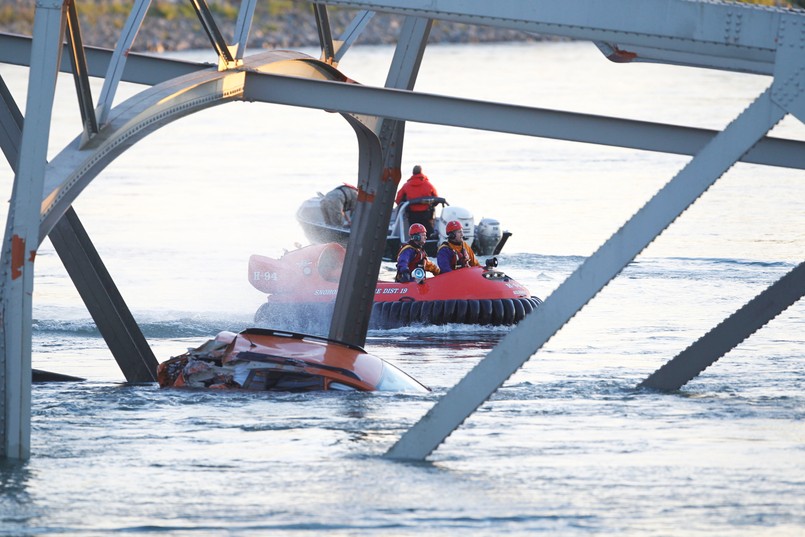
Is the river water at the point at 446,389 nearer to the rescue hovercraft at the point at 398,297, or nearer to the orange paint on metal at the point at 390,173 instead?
the rescue hovercraft at the point at 398,297

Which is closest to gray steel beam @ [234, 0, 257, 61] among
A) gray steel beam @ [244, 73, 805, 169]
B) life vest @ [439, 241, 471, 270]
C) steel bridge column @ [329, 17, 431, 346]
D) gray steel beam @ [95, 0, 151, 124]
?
gray steel beam @ [244, 73, 805, 169]

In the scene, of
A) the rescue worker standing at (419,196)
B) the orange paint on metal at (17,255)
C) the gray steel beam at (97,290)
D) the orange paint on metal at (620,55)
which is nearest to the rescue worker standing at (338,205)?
the rescue worker standing at (419,196)

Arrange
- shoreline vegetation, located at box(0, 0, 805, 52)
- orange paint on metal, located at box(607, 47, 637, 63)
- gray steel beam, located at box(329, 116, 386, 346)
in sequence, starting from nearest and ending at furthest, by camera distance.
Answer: orange paint on metal, located at box(607, 47, 637, 63) → gray steel beam, located at box(329, 116, 386, 346) → shoreline vegetation, located at box(0, 0, 805, 52)

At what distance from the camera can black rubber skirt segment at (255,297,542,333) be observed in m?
22.8

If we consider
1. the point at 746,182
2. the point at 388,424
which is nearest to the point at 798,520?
the point at 388,424

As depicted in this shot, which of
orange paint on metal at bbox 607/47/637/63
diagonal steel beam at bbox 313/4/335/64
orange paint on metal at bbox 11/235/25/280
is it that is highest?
orange paint on metal at bbox 607/47/637/63

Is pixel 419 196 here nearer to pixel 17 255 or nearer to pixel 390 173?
pixel 390 173

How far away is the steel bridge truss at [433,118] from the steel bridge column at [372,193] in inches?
37.4

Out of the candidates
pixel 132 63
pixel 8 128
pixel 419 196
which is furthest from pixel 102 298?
pixel 419 196

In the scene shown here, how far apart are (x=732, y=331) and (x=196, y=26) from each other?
8245 cm

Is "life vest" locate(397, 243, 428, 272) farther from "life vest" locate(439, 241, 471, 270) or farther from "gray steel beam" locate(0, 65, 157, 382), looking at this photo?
"gray steel beam" locate(0, 65, 157, 382)

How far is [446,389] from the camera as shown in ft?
57.4

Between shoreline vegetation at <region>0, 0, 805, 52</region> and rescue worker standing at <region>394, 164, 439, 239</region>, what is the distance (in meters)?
53.8

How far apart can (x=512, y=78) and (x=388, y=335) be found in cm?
4982
